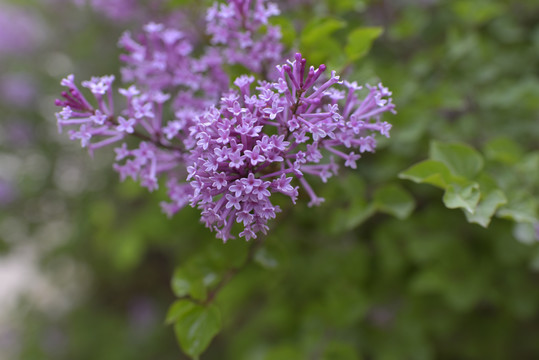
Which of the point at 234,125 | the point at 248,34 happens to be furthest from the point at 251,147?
the point at 248,34

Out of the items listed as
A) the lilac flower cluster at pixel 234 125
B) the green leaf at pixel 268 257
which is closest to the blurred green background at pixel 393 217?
the green leaf at pixel 268 257

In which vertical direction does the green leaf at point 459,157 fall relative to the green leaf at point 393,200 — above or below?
above

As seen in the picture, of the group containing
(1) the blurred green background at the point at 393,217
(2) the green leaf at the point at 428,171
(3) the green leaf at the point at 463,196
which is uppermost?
(2) the green leaf at the point at 428,171

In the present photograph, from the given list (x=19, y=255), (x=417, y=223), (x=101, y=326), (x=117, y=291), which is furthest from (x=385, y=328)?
(x=19, y=255)

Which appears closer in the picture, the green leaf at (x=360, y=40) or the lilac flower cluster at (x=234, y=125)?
the lilac flower cluster at (x=234, y=125)

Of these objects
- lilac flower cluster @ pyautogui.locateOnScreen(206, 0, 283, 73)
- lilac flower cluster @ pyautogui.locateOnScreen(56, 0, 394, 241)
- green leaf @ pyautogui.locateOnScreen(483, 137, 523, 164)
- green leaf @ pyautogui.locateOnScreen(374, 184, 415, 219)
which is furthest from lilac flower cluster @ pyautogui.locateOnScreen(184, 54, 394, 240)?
green leaf @ pyautogui.locateOnScreen(483, 137, 523, 164)

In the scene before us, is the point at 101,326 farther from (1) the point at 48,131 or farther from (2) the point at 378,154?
(2) the point at 378,154

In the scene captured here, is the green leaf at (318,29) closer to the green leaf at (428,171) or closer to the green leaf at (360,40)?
the green leaf at (360,40)
